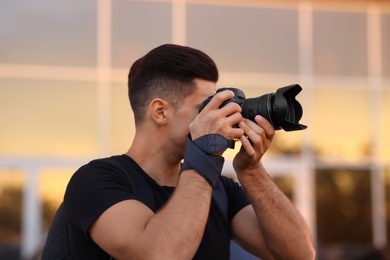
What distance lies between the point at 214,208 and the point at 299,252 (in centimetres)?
33

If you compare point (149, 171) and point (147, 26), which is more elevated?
point (147, 26)

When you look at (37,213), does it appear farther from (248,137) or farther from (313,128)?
(248,137)

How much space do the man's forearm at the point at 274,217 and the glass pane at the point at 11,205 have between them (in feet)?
28.4

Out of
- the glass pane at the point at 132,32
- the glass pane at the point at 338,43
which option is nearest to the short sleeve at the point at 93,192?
the glass pane at the point at 132,32

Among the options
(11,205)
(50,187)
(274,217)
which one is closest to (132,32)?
(50,187)

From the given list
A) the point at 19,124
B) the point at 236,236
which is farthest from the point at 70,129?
the point at 236,236

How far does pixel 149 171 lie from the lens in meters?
2.76

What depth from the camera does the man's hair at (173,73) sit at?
274 centimetres

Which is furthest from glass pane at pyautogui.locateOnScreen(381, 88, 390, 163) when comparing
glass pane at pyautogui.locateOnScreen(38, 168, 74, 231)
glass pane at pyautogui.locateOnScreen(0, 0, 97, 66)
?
glass pane at pyautogui.locateOnScreen(38, 168, 74, 231)

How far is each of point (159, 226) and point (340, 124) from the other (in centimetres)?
985

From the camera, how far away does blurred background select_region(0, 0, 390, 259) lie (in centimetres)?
1099

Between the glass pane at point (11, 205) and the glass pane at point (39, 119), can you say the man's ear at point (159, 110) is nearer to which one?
the glass pane at point (39, 119)

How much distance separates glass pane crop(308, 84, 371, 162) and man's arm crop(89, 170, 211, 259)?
959 cm

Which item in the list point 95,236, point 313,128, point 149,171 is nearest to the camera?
point 95,236
